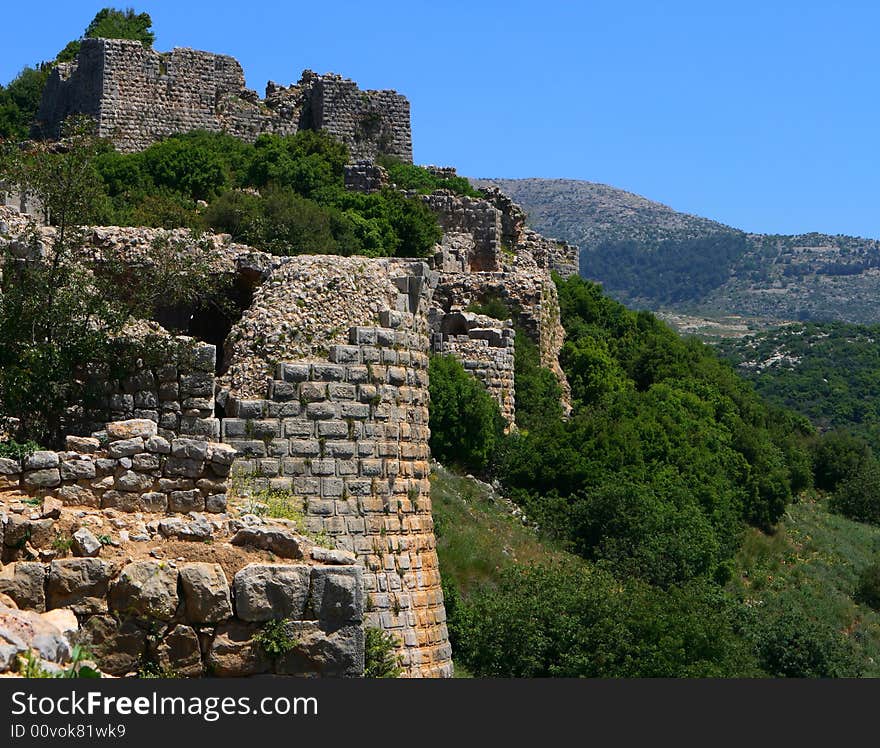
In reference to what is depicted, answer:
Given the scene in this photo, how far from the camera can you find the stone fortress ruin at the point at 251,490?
30.2 feet

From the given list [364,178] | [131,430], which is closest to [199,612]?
[131,430]

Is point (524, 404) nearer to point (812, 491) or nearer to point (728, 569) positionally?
point (728, 569)

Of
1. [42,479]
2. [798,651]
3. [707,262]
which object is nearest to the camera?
[42,479]

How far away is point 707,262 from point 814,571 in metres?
142

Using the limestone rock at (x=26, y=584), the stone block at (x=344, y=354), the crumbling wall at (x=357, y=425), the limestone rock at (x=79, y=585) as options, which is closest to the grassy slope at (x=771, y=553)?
the crumbling wall at (x=357, y=425)

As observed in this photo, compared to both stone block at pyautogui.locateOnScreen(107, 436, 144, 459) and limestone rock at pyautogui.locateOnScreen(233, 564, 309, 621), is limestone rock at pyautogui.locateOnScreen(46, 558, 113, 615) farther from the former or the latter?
stone block at pyautogui.locateOnScreen(107, 436, 144, 459)

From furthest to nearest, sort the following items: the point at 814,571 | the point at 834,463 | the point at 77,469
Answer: the point at 834,463, the point at 814,571, the point at 77,469

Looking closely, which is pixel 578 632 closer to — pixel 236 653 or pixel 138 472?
pixel 138 472

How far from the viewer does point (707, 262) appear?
17612cm

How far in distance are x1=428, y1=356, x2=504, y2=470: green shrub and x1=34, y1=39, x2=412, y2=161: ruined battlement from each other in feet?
35.1

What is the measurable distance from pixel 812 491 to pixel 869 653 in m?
14.8

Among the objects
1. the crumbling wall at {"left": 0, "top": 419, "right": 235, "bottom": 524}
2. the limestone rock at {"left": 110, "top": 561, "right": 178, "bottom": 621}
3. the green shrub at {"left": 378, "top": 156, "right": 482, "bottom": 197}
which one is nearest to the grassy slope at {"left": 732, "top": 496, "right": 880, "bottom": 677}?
the green shrub at {"left": 378, "top": 156, "right": 482, "bottom": 197}

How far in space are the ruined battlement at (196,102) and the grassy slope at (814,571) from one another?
1232 cm

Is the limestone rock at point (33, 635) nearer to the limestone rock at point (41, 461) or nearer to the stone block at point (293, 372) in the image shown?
the limestone rock at point (41, 461)
